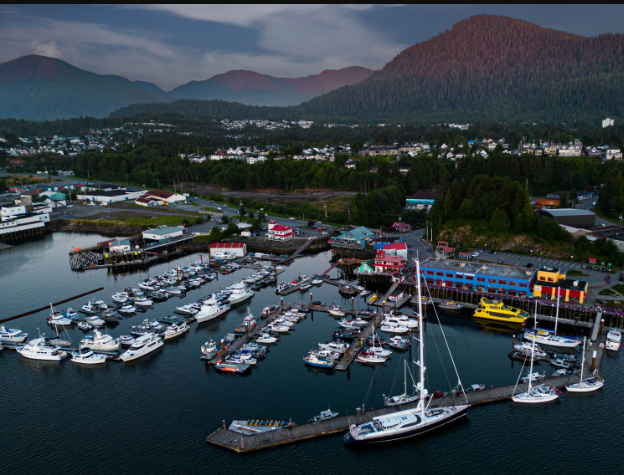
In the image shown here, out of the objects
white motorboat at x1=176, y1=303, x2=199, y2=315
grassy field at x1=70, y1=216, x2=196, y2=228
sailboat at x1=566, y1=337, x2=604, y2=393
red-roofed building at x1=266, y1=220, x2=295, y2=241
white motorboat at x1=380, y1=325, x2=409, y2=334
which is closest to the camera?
sailboat at x1=566, y1=337, x2=604, y2=393

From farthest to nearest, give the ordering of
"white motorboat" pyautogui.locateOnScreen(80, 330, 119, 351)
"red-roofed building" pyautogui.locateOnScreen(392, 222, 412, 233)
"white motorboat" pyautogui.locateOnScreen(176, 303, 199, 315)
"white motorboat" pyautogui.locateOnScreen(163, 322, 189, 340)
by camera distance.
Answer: "red-roofed building" pyautogui.locateOnScreen(392, 222, 412, 233) < "white motorboat" pyautogui.locateOnScreen(176, 303, 199, 315) < "white motorboat" pyautogui.locateOnScreen(163, 322, 189, 340) < "white motorboat" pyautogui.locateOnScreen(80, 330, 119, 351)

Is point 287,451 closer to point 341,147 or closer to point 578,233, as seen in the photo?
point 578,233

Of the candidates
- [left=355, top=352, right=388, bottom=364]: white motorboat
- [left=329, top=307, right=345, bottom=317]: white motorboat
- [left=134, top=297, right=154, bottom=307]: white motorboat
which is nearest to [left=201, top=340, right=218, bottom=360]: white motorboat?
[left=355, top=352, right=388, bottom=364]: white motorboat

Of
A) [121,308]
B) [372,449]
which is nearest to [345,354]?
[372,449]

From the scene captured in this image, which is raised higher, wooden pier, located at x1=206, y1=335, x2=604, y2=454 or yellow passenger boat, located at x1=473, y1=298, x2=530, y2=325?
yellow passenger boat, located at x1=473, y1=298, x2=530, y2=325

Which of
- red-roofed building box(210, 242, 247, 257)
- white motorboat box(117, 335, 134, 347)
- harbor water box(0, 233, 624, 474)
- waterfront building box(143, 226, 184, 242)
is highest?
waterfront building box(143, 226, 184, 242)

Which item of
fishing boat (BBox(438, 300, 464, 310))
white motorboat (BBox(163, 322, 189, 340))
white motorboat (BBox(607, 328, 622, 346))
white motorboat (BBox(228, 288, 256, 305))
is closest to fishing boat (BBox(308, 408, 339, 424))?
white motorboat (BBox(163, 322, 189, 340))

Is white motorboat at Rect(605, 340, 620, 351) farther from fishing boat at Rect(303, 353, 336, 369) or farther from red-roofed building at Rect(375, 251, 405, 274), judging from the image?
red-roofed building at Rect(375, 251, 405, 274)

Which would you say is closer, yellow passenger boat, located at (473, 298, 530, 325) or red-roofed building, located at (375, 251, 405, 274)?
yellow passenger boat, located at (473, 298, 530, 325)
